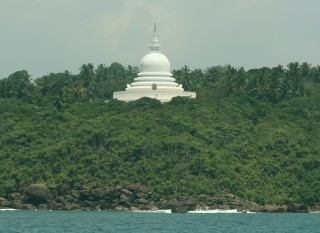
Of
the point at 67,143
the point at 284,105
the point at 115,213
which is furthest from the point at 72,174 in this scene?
the point at 284,105

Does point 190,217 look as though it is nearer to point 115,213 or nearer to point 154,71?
point 115,213

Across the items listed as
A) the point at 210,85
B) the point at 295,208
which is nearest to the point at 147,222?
the point at 295,208

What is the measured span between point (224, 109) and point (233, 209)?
85.5ft

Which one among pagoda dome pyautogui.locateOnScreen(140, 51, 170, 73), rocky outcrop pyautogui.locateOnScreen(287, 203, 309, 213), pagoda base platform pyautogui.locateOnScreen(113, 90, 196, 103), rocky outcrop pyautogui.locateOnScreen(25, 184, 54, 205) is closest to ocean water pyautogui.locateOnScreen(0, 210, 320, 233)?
rocky outcrop pyautogui.locateOnScreen(287, 203, 309, 213)

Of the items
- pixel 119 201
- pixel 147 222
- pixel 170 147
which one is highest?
pixel 170 147

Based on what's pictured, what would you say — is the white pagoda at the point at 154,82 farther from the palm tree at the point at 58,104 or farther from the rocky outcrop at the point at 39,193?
the rocky outcrop at the point at 39,193

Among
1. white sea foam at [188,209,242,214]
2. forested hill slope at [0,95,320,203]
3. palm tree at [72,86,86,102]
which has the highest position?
palm tree at [72,86,86,102]

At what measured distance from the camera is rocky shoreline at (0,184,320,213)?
11519cm

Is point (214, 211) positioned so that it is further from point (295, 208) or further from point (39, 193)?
point (39, 193)

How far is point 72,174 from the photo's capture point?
12050 cm

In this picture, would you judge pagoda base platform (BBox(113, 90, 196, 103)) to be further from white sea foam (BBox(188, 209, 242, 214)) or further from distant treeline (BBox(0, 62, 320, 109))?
white sea foam (BBox(188, 209, 242, 214))

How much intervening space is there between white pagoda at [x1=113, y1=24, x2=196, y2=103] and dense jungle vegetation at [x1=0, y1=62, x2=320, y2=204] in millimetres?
2440

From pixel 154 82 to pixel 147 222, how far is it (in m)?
51.3

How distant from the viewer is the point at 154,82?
5650 inches
